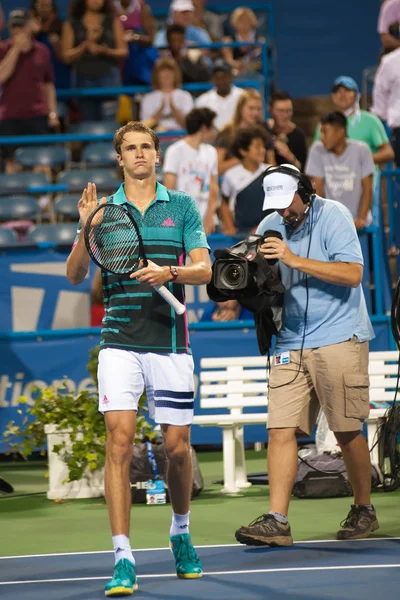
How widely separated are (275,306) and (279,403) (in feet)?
1.75

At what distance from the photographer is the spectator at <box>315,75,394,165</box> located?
12211 millimetres

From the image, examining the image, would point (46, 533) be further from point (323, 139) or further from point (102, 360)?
point (323, 139)

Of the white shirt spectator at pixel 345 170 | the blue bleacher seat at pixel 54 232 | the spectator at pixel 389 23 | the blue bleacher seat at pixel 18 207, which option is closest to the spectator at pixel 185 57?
the spectator at pixel 389 23

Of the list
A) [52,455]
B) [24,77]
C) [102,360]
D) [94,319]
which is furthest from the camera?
[24,77]

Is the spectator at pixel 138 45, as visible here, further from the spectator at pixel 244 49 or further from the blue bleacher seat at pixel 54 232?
the blue bleacher seat at pixel 54 232

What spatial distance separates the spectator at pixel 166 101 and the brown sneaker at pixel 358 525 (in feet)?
27.8

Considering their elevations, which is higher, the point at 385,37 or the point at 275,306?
the point at 385,37

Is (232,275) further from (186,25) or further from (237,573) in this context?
(186,25)

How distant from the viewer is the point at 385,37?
13484mm

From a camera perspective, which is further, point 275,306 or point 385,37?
point 385,37

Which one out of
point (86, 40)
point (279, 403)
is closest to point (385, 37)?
point (86, 40)

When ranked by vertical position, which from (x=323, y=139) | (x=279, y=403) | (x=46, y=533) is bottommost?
(x=46, y=533)

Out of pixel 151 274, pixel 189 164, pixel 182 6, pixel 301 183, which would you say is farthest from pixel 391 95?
pixel 151 274

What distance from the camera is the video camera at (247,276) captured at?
20.9 ft
